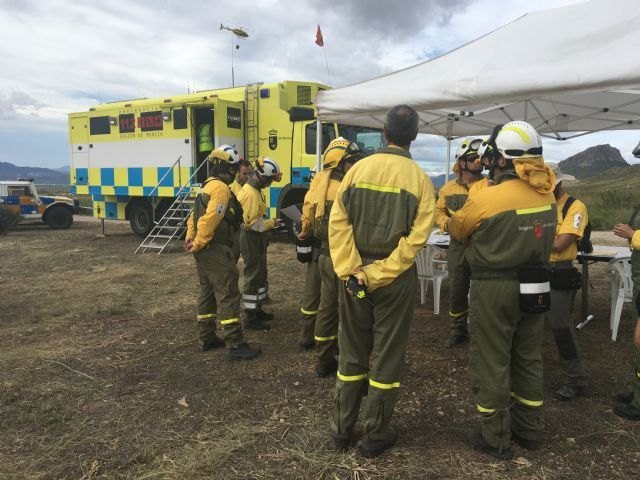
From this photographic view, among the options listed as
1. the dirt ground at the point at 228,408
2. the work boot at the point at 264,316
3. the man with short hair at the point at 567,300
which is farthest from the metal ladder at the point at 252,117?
the man with short hair at the point at 567,300

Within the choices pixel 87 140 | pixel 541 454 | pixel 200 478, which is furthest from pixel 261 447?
pixel 87 140

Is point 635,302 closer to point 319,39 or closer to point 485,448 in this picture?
point 485,448

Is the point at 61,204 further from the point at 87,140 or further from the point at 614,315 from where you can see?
the point at 614,315

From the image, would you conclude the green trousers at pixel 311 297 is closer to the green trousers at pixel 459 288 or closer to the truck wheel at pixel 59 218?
the green trousers at pixel 459 288

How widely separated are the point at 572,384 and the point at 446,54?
124 inches

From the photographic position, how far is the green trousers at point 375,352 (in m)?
2.59

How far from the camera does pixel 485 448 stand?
2.67 m

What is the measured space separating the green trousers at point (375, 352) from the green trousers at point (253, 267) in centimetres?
255

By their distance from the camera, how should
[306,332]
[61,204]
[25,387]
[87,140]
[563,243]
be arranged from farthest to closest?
[61,204] → [87,140] → [306,332] → [25,387] → [563,243]

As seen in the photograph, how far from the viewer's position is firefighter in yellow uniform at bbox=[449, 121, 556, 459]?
8.27ft

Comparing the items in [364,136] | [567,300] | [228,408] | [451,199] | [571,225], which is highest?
[364,136]

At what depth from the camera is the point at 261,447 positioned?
2812 mm

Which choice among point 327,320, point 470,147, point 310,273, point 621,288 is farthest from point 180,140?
point 621,288

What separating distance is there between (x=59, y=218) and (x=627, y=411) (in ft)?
53.8
